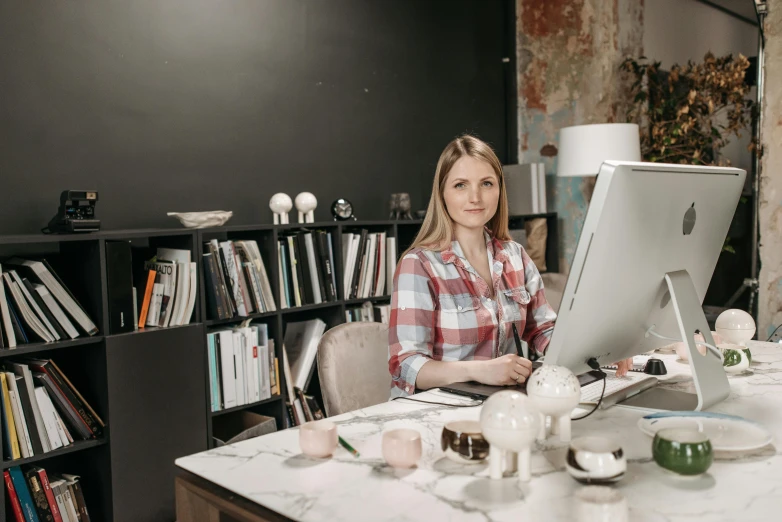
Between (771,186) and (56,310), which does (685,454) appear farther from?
(771,186)

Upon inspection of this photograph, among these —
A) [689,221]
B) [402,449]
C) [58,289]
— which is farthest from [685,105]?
[402,449]

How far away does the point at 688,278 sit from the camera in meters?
1.46

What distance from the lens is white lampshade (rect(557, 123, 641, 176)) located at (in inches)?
146

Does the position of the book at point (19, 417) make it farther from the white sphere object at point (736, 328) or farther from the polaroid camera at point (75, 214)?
the white sphere object at point (736, 328)

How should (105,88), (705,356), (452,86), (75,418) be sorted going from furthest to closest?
(452,86), (105,88), (75,418), (705,356)

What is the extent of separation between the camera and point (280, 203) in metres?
3.10

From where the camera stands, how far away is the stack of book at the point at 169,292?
8.56ft

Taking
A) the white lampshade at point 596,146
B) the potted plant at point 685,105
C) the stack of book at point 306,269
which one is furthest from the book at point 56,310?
the potted plant at point 685,105

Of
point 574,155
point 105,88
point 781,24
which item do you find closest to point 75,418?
point 105,88

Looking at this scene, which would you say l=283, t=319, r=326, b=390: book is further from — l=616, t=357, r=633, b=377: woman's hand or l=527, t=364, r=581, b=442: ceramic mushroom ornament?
l=527, t=364, r=581, b=442: ceramic mushroom ornament

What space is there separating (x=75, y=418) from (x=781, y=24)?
3.74m

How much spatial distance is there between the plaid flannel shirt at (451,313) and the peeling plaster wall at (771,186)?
2.21m

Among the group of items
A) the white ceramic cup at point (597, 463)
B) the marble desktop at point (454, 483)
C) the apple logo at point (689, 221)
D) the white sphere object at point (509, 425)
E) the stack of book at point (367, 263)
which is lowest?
the marble desktop at point (454, 483)

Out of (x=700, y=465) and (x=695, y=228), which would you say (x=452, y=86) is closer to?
(x=695, y=228)
